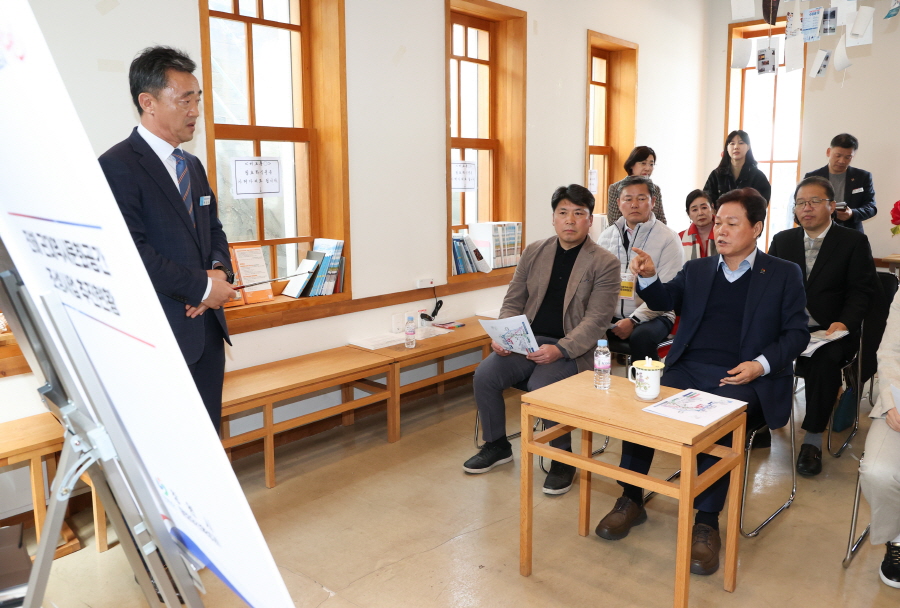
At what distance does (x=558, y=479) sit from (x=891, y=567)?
4.23 feet

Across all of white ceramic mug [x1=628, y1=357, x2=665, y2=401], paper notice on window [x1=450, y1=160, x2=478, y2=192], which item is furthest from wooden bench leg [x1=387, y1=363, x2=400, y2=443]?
white ceramic mug [x1=628, y1=357, x2=665, y2=401]

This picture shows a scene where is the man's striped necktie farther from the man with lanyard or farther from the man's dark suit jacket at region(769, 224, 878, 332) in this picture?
the man's dark suit jacket at region(769, 224, 878, 332)

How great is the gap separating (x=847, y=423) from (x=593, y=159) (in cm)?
319

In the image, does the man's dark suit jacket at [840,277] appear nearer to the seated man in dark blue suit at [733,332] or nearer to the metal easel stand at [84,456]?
the seated man in dark blue suit at [733,332]

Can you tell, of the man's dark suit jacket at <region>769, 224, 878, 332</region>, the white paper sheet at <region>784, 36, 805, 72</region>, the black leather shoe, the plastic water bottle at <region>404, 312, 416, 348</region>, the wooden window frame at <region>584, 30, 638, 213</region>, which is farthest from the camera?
the wooden window frame at <region>584, 30, 638, 213</region>

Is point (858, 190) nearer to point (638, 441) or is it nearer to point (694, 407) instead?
point (694, 407)

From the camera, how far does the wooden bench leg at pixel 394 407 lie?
3.81 m

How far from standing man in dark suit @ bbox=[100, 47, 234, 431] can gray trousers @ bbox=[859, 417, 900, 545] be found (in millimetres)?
2223

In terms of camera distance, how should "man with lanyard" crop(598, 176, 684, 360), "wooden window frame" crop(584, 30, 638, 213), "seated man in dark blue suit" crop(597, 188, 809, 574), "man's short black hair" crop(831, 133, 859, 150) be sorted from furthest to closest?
"wooden window frame" crop(584, 30, 638, 213), "man's short black hair" crop(831, 133, 859, 150), "man with lanyard" crop(598, 176, 684, 360), "seated man in dark blue suit" crop(597, 188, 809, 574)

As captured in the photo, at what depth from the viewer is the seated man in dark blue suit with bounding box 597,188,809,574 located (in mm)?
2684

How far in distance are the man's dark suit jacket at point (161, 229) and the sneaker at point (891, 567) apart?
8.08 ft

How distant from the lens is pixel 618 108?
636 centimetres

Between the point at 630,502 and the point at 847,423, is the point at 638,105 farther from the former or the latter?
the point at 630,502

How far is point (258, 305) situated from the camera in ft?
11.9
